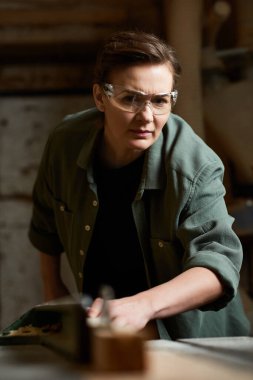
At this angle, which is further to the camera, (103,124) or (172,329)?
(103,124)

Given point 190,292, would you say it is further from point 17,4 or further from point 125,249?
point 17,4

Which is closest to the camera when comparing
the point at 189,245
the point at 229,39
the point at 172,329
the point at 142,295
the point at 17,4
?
the point at 142,295

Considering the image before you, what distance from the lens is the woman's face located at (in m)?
2.26

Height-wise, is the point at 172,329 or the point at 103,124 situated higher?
the point at 103,124

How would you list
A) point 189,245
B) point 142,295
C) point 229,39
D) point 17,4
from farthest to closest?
point 229,39 → point 17,4 → point 189,245 → point 142,295

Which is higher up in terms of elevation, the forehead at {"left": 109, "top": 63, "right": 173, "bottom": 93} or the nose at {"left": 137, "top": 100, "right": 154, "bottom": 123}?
the forehead at {"left": 109, "top": 63, "right": 173, "bottom": 93}

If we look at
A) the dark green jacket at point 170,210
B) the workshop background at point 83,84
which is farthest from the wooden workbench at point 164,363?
the workshop background at point 83,84

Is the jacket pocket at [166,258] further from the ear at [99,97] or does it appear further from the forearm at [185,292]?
the ear at [99,97]

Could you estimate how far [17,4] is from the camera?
148 inches

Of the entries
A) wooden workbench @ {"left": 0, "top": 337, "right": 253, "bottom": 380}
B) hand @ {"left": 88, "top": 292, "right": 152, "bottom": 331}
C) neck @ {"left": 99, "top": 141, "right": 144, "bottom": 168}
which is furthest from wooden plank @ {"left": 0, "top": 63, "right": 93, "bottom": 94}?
wooden workbench @ {"left": 0, "top": 337, "right": 253, "bottom": 380}

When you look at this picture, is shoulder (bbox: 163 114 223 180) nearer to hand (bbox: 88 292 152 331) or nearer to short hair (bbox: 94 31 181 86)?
short hair (bbox: 94 31 181 86)

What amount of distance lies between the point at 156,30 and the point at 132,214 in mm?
1716

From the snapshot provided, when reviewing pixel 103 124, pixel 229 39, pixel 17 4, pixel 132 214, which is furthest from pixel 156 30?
pixel 132 214

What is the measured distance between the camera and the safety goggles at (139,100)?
2256 millimetres
